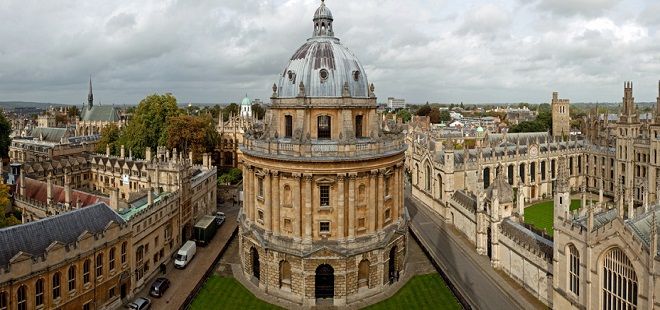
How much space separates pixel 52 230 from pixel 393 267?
22548 millimetres

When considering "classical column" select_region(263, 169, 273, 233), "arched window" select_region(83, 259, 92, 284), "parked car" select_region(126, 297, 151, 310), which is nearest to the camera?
"arched window" select_region(83, 259, 92, 284)

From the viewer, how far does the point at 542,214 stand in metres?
53.1

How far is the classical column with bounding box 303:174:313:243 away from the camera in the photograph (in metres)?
30.8

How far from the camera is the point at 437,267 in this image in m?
36.1

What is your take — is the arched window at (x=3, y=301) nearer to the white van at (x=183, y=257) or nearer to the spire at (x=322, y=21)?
the white van at (x=183, y=257)

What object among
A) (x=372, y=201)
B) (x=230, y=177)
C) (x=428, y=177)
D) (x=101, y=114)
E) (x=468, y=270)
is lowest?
(x=468, y=270)

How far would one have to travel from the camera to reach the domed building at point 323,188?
31.0 meters

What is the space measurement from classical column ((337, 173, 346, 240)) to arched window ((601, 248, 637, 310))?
15219mm

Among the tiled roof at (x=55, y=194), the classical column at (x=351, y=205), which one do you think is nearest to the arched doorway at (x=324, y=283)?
the classical column at (x=351, y=205)

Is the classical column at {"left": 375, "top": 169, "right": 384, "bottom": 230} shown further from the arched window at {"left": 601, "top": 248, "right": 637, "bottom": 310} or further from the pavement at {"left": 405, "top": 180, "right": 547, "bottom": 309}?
the arched window at {"left": 601, "top": 248, "right": 637, "bottom": 310}

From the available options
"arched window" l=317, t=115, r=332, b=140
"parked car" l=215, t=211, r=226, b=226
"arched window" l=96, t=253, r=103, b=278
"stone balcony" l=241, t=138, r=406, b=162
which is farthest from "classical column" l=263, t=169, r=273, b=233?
"parked car" l=215, t=211, r=226, b=226

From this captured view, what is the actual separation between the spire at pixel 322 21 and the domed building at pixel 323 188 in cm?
115

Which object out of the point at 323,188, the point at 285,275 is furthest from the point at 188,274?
the point at 323,188

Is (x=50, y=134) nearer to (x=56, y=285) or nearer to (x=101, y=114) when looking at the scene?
(x=101, y=114)
